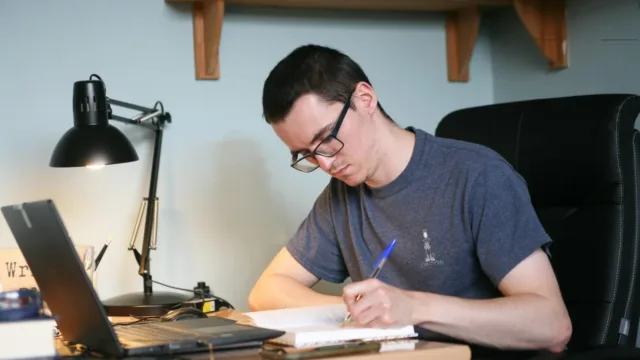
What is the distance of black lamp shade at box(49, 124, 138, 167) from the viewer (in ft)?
6.56

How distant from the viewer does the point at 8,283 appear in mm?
1920

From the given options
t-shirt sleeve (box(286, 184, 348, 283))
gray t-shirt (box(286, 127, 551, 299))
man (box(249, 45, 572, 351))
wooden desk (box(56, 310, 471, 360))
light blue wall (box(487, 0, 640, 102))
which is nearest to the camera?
wooden desk (box(56, 310, 471, 360))

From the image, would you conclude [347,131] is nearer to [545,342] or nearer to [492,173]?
[492,173]

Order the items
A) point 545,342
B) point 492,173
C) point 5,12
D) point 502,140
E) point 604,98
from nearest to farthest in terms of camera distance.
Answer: point 545,342
point 492,173
point 604,98
point 502,140
point 5,12

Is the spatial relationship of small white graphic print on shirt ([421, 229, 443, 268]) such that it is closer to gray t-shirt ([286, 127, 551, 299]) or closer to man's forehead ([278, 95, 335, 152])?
gray t-shirt ([286, 127, 551, 299])

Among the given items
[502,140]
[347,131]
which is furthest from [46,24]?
[502,140]

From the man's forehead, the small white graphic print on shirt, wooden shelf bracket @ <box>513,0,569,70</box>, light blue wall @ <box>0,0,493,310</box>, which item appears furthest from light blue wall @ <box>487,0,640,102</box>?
the man's forehead

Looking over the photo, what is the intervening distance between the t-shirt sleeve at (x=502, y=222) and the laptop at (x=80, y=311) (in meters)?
0.46

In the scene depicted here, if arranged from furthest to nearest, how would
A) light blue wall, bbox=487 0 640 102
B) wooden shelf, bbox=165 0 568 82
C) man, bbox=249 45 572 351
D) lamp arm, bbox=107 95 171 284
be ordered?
wooden shelf, bbox=165 0 568 82 < light blue wall, bbox=487 0 640 102 < lamp arm, bbox=107 95 171 284 < man, bbox=249 45 572 351

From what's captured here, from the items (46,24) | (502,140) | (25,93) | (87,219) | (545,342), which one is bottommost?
(545,342)

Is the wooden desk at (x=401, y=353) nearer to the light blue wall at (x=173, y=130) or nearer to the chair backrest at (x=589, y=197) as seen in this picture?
the chair backrest at (x=589, y=197)

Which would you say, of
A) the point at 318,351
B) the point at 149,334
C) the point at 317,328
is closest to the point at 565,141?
the point at 317,328

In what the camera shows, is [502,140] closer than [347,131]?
No

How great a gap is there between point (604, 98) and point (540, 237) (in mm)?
378
